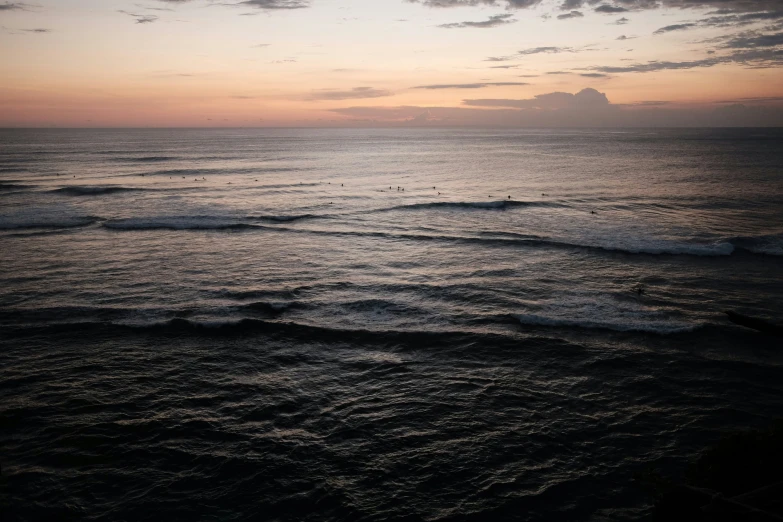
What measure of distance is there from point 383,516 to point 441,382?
5.62 m

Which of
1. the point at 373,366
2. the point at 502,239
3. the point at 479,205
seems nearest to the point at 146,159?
the point at 479,205

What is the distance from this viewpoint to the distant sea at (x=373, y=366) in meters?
10.8

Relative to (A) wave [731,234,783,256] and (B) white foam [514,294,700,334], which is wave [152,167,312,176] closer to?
(A) wave [731,234,783,256]

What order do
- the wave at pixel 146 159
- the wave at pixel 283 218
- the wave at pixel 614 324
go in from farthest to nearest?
1. the wave at pixel 146 159
2. the wave at pixel 283 218
3. the wave at pixel 614 324

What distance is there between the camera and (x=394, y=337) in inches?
720

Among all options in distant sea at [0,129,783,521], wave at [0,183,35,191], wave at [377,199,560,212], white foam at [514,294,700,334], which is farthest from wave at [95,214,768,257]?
wave at [0,183,35,191]

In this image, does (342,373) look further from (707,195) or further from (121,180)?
(121,180)

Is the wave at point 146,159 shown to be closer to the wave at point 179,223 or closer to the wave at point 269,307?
the wave at point 179,223

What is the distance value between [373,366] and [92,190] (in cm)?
5343

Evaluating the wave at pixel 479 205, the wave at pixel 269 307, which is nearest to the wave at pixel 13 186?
the wave at pixel 479 205

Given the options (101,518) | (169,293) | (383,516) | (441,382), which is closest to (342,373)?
(441,382)

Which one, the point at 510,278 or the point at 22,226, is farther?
the point at 22,226

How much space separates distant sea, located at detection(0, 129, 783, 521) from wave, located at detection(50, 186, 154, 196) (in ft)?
58.9

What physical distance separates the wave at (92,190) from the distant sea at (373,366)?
1794 cm
